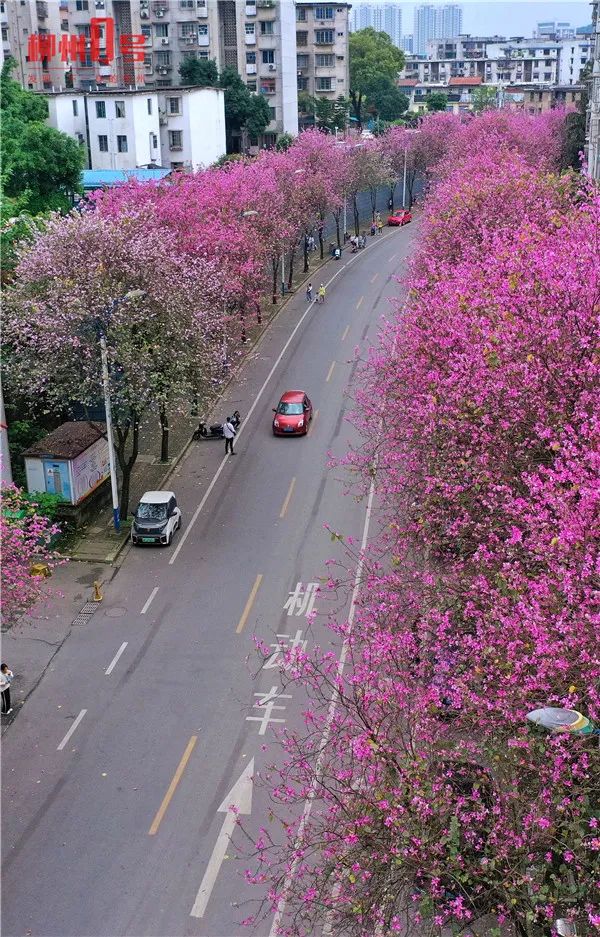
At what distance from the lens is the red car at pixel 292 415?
4281cm

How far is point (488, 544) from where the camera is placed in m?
17.5

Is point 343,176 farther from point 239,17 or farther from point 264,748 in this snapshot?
point 264,748

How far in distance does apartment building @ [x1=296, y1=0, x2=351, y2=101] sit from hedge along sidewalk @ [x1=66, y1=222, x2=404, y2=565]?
70.6 metres

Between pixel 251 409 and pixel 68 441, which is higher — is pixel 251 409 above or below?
below

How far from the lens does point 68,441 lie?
34594 millimetres

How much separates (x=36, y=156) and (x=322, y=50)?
2992 inches

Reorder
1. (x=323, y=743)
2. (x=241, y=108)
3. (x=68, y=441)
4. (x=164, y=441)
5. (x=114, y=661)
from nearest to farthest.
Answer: (x=323, y=743) → (x=114, y=661) → (x=68, y=441) → (x=164, y=441) → (x=241, y=108)

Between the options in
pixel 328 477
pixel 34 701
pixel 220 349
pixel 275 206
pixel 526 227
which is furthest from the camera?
pixel 275 206

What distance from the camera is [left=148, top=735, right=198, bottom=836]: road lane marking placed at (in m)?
20.7

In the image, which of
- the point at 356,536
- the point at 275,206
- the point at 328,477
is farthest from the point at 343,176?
the point at 356,536

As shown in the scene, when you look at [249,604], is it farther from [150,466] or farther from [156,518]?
[150,466]

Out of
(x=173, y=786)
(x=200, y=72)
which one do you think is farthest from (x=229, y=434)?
(x=200, y=72)

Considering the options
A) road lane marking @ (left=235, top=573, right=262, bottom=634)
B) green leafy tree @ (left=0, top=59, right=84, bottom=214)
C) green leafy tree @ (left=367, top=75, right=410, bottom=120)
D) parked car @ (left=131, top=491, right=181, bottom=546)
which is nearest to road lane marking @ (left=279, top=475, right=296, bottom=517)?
parked car @ (left=131, top=491, right=181, bottom=546)

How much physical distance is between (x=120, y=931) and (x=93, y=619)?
481 inches
